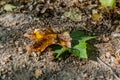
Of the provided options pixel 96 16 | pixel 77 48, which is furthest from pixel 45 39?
pixel 96 16

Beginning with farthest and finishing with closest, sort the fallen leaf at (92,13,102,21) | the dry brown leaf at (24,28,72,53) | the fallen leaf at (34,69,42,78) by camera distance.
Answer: the fallen leaf at (92,13,102,21) → the dry brown leaf at (24,28,72,53) → the fallen leaf at (34,69,42,78)

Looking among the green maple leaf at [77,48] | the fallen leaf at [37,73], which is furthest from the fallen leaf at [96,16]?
the fallen leaf at [37,73]

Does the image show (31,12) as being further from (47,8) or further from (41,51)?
(41,51)

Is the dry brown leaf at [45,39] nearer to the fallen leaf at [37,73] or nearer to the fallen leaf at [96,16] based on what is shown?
the fallen leaf at [37,73]

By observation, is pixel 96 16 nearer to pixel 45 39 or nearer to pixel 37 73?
pixel 45 39

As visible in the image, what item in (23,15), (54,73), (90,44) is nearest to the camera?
(54,73)

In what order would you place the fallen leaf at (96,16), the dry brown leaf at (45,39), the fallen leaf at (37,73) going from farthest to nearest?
the fallen leaf at (96,16) < the dry brown leaf at (45,39) < the fallen leaf at (37,73)

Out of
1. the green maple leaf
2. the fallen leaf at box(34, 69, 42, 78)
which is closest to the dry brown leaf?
the green maple leaf

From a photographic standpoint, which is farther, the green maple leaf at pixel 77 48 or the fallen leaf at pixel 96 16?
the fallen leaf at pixel 96 16

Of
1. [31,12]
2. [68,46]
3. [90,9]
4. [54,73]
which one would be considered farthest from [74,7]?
[54,73]

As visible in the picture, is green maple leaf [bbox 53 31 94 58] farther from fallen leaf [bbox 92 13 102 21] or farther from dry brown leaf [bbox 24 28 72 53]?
fallen leaf [bbox 92 13 102 21]

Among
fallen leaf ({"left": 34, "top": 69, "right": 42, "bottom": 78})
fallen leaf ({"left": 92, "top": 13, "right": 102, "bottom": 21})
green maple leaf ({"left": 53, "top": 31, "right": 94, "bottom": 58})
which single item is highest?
fallen leaf ({"left": 92, "top": 13, "right": 102, "bottom": 21})
